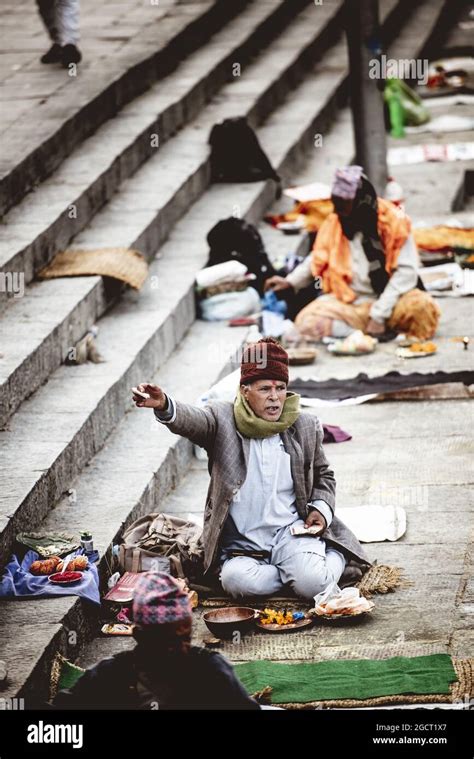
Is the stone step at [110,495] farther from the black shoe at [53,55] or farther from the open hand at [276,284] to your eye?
the black shoe at [53,55]

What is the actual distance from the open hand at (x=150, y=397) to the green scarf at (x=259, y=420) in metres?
0.55

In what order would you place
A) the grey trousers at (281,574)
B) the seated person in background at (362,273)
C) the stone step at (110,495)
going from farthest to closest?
the seated person in background at (362,273) → the grey trousers at (281,574) → the stone step at (110,495)

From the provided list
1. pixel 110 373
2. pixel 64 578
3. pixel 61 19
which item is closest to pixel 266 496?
pixel 64 578

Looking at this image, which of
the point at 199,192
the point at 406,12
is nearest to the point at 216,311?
the point at 199,192

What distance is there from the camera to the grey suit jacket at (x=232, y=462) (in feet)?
21.9

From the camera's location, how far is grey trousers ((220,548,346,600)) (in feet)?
21.7

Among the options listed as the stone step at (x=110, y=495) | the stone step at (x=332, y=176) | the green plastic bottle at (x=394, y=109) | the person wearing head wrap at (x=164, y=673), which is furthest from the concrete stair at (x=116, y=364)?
the green plastic bottle at (x=394, y=109)

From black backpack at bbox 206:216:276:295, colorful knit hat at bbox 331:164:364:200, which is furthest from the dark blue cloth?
black backpack at bbox 206:216:276:295

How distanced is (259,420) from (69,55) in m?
7.90

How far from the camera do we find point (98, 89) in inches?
501

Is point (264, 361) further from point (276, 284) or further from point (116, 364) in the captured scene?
point (276, 284)

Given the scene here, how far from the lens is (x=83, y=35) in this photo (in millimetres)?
14969

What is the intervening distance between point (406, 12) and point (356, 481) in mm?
14879

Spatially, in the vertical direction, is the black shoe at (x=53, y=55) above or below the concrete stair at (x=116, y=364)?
above
